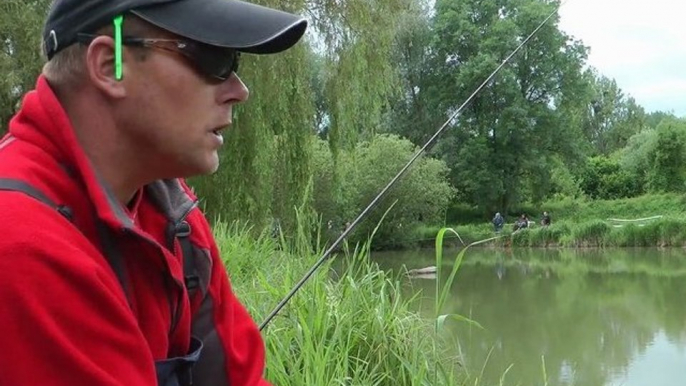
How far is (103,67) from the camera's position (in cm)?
105

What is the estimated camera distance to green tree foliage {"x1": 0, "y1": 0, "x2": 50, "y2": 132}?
7855 mm

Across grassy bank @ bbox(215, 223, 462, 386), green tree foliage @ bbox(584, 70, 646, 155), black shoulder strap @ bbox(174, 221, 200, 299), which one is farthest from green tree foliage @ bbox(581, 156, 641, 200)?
black shoulder strap @ bbox(174, 221, 200, 299)

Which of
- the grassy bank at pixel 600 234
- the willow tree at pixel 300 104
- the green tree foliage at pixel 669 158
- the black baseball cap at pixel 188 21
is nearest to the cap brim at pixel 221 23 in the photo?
the black baseball cap at pixel 188 21

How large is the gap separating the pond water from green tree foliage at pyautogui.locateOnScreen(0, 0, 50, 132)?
13.4ft

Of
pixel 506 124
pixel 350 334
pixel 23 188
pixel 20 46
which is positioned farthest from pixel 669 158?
pixel 23 188

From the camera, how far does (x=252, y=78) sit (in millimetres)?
8352

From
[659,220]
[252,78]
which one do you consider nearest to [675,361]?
[252,78]

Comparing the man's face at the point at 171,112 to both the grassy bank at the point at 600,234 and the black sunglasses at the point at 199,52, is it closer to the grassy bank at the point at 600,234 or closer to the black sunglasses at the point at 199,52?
the black sunglasses at the point at 199,52

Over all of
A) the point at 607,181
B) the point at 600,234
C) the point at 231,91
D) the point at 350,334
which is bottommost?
the point at 600,234

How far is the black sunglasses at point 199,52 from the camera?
106 cm

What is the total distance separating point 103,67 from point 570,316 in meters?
12.3

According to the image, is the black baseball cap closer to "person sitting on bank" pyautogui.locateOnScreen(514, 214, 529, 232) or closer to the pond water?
the pond water

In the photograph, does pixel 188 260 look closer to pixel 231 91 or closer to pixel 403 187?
pixel 231 91

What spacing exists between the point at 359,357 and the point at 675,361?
24.6ft
